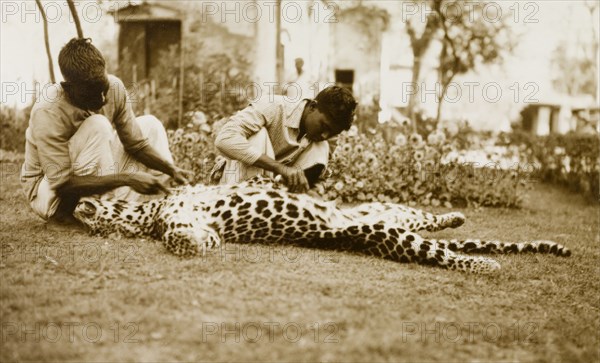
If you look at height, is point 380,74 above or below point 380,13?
below

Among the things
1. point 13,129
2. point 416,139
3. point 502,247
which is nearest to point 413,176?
point 416,139

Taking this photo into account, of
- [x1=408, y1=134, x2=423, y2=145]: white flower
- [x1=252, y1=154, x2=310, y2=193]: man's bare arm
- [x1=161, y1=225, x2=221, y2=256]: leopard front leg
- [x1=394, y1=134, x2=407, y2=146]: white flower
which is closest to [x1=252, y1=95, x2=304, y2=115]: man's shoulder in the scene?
[x1=252, y1=154, x2=310, y2=193]: man's bare arm

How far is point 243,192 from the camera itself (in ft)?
15.1

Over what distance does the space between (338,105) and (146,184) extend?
1.50m

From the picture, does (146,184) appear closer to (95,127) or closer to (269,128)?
(95,127)

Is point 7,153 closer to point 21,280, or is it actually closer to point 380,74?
point 21,280

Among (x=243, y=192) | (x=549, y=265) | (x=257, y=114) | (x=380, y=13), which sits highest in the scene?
(x=380, y=13)

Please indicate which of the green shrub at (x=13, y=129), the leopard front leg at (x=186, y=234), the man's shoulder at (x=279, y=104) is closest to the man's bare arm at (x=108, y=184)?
the leopard front leg at (x=186, y=234)

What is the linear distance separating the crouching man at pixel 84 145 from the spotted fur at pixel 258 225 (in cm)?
19

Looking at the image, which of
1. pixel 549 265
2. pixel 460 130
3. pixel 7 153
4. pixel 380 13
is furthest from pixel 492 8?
pixel 549 265

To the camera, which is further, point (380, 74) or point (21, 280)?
point (380, 74)

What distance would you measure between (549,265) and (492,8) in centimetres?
1897

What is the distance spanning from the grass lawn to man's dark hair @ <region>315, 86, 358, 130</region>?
104cm

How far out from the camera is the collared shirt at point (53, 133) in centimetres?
471
